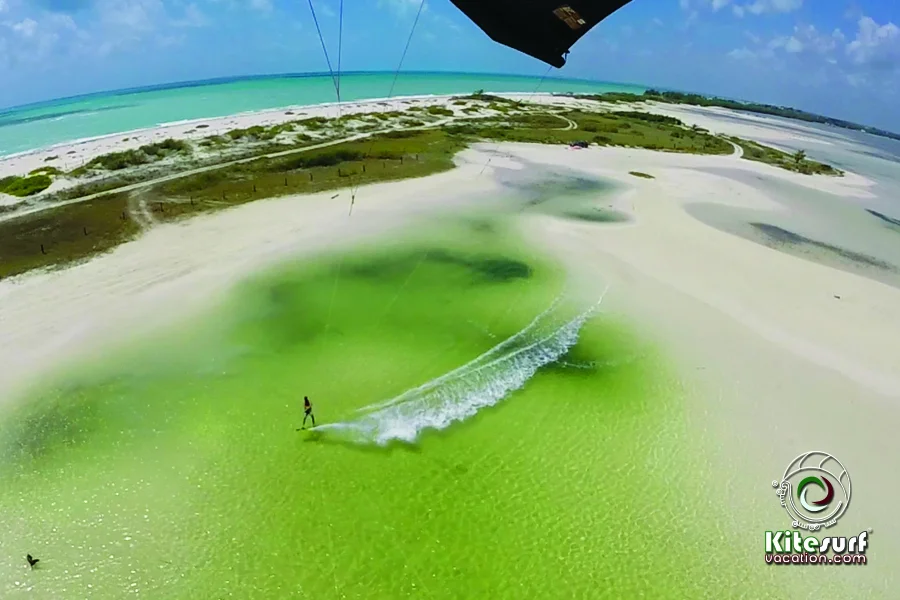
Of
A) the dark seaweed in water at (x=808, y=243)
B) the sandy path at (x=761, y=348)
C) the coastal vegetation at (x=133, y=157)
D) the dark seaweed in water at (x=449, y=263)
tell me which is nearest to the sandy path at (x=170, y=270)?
the dark seaweed in water at (x=449, y=263)

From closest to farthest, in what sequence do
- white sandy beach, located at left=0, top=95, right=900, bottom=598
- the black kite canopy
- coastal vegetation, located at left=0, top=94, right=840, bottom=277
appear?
1. the black kite canopy
2. white sandy beach, located at left=0, top=95, right=900, bottom=598
3. coastal vegetation, located at left=0, top=94, right=840, bottom=277

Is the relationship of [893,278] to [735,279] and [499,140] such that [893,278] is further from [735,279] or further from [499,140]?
[499,140]

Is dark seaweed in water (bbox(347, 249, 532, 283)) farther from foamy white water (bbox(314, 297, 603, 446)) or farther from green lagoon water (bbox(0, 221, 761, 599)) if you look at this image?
foamy white water (bbox(314, 297, 603, 446))

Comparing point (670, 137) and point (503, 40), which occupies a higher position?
point (503, 40)

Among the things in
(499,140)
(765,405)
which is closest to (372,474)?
(765,405)

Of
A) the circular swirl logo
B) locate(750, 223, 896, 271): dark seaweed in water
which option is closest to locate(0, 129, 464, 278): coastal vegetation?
locate(750, 223, 896, 271): dark seaweed in water

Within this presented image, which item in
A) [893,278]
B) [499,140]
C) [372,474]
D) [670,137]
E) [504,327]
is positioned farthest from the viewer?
[670,137]
